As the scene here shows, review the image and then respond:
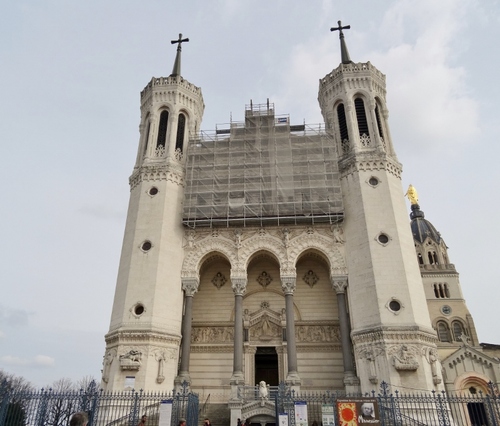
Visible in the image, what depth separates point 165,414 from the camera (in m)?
14.1

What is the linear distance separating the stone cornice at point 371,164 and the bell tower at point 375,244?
0.20 ft

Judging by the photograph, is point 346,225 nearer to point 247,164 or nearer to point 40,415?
point 247,164

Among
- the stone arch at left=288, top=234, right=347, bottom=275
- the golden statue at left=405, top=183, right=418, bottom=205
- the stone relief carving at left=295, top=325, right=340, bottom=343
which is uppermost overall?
the golden statue at left=405, top=183, right=418, bottom=205

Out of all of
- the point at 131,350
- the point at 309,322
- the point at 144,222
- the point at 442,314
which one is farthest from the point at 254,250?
the point at 442,314

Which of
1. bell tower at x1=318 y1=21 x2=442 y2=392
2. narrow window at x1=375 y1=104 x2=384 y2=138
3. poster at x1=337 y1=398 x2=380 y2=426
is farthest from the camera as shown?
narrow window at x1=375 y1=104 x2=384 y2=138

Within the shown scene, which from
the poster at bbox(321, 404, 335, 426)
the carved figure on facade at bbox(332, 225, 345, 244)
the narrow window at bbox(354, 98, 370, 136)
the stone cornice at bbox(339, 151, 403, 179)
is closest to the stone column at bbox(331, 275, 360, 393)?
the carved figure on facade at bbox(332, 225, 345, 244)

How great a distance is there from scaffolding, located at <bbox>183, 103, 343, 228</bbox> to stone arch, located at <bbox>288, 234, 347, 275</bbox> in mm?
1109

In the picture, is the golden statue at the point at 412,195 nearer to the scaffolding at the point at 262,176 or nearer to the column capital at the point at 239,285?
the scaffolding at the point at 262,176

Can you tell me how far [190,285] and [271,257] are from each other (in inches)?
208

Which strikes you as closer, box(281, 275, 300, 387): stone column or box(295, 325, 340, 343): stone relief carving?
box(281, 275, 300, 387): stone column

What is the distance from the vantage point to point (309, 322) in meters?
24.7

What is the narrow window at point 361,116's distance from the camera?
92.2 ft

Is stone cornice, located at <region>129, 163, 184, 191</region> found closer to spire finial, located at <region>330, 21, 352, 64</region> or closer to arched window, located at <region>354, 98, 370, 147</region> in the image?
arched window, located at <region>354, 98, 370, 147</region>

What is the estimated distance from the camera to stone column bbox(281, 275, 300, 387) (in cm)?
2129
